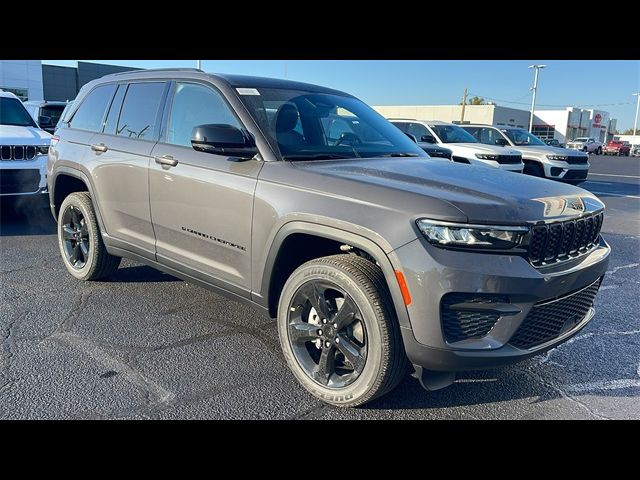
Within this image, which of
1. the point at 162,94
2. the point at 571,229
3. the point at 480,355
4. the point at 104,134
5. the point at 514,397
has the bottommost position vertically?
the point at 514,397

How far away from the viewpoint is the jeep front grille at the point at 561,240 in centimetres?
271

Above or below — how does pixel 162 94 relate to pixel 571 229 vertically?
above

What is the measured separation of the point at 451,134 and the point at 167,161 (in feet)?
36.5

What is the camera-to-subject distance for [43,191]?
762 centimetres

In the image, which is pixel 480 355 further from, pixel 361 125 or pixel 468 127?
pixel 468 127

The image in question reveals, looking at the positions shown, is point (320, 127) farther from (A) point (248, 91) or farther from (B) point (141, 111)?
(B) point (141, 111)

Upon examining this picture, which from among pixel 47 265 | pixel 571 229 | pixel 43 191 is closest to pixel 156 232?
pixel 47 265

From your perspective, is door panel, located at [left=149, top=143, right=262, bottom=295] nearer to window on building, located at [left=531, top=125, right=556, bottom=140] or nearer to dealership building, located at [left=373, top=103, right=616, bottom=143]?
dealership building, located at [left=373, top=103, right=616, bottom=143]

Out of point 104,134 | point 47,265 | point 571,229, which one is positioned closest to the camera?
point 571,229

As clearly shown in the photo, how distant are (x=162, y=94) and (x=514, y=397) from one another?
3345 mm

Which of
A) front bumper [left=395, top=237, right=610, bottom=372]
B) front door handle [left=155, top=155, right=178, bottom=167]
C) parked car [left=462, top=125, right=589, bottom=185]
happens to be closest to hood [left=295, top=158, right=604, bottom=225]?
front bumper [left=395, top=237, right=610, bottom=372]

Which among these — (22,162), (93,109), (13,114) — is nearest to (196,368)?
(93,109)

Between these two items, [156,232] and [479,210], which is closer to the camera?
[479,210]

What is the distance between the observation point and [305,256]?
339 centimetres
